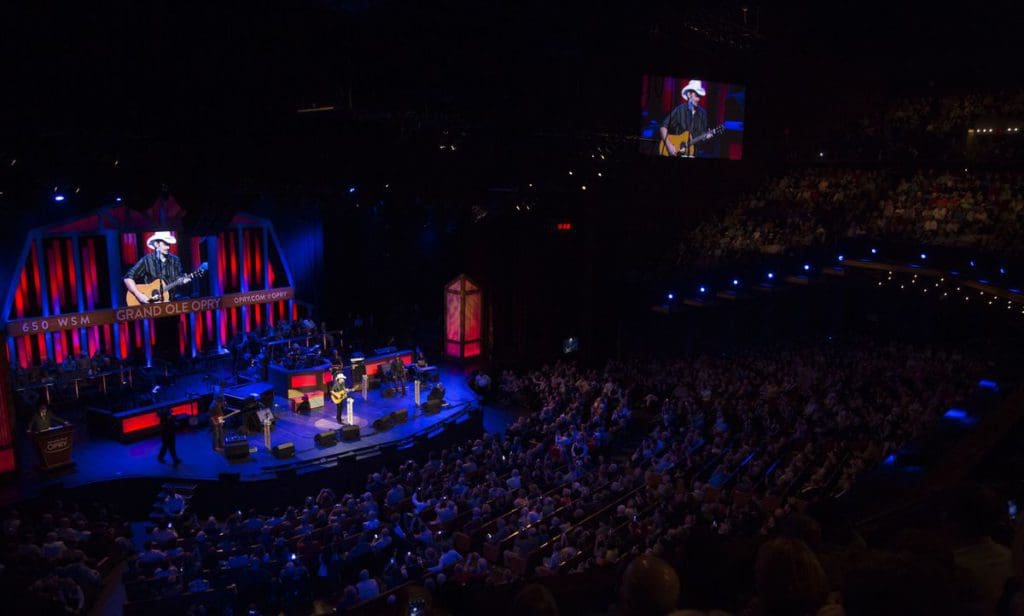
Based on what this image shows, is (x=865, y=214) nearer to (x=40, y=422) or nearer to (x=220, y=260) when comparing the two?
(x=220, y=260)

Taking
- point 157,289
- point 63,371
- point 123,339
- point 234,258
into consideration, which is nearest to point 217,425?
point 63,371

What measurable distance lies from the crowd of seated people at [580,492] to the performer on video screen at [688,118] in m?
10.1

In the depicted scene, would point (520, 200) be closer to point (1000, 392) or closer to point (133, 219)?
point (133, 219)

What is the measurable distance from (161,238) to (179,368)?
3763 mm

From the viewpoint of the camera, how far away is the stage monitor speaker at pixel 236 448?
15305 millimetres

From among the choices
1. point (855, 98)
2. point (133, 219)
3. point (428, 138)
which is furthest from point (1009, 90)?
point (133, 219)

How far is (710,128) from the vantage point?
26.3 metres

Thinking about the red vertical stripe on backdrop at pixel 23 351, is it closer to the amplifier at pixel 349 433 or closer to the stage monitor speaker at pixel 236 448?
the stage monitor speaker at pixel 236 448

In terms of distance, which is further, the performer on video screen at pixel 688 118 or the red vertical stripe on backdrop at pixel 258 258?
the performer on video screen at pixel 688 118

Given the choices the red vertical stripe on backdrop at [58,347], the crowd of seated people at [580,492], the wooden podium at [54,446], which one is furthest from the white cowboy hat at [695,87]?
the wooden podium at [54,446]

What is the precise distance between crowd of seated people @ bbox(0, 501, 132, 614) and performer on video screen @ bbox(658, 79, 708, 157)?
64.4 feet

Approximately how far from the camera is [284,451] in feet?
50.9

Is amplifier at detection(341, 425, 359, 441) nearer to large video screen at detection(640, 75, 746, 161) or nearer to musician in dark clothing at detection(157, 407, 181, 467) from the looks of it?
musician in dark clothing at detection(157, 407, 181, 467)

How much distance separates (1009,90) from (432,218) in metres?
18.8
